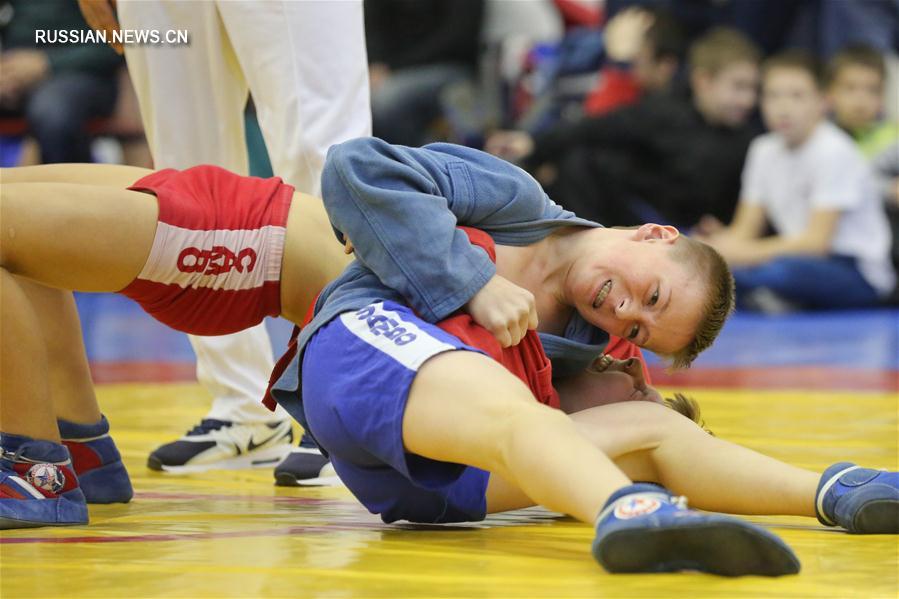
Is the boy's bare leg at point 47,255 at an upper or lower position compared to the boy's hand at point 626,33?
lower

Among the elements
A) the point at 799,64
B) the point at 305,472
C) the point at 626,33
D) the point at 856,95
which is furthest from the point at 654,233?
the point at 626,33

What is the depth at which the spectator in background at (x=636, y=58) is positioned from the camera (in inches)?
320

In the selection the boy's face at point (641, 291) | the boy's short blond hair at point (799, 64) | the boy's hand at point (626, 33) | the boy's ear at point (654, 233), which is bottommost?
the boy's face at point (641, 291)

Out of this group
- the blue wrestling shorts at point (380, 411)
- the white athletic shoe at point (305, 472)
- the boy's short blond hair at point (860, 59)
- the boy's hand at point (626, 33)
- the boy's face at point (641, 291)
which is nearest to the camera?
the blue wrestling shorts at point (380, 411)

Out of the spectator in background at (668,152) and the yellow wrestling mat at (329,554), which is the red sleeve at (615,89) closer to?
the spectator in background at (668,152)

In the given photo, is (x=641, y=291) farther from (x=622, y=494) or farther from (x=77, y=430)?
(x=77, y=430)

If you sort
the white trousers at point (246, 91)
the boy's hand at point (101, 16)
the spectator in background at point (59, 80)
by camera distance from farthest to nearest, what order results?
1. the spectator in background at point (59, 80)
2. the boy's hand at point (101, 16)
3. the white trousers at point (246, 91)

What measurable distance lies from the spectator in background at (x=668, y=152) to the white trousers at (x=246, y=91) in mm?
4853

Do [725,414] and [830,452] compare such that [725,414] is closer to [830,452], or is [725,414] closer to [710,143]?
[830,452]

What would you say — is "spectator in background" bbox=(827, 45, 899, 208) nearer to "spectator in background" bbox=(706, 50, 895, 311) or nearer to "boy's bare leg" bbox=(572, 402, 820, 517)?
"spectator in background" bbox=(706, 50, 895, 311)

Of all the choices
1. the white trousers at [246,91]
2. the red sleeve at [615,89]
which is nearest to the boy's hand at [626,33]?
the red sleeve at [615,89]

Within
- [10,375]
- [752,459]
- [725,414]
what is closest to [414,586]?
[752,459]

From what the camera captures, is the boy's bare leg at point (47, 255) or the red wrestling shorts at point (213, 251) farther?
the red wrestling shorts at point (213, 251)

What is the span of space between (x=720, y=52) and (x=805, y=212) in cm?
105
